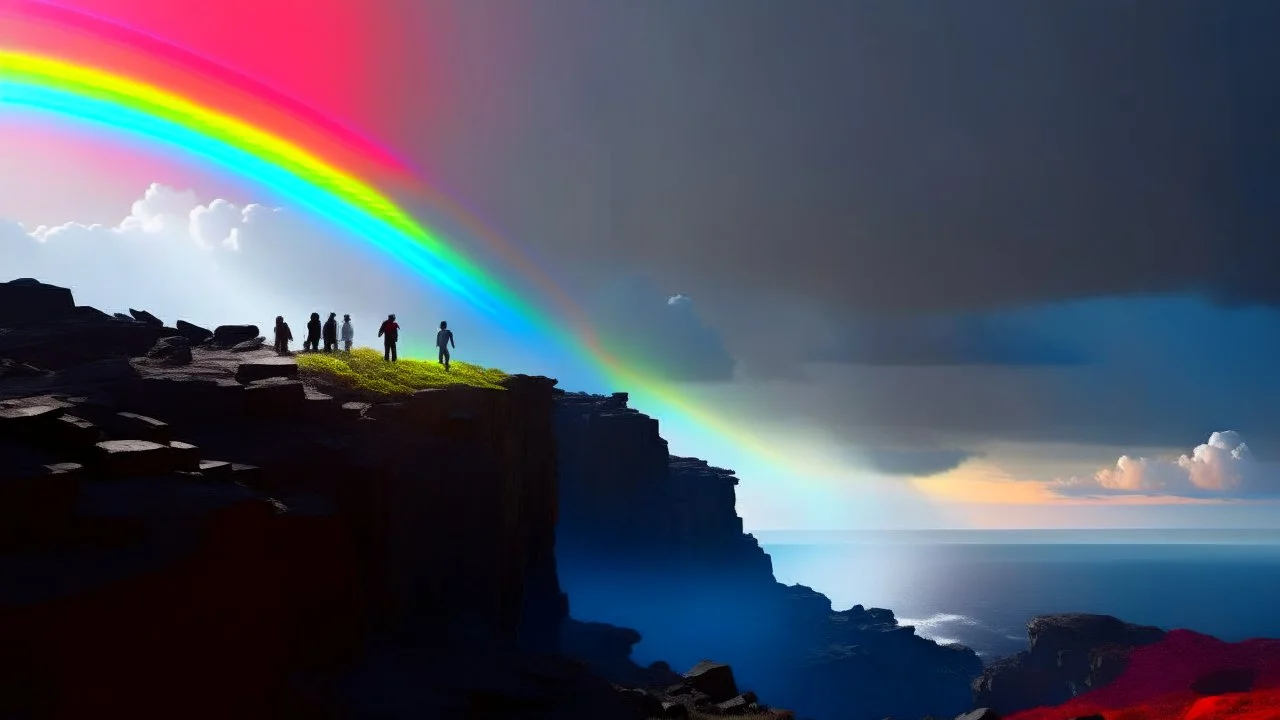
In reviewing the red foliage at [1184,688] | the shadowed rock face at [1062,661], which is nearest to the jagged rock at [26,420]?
the red foliage at [1184,688]

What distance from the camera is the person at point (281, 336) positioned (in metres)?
39.8

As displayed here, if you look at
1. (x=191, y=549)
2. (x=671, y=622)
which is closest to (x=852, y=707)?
(x=671, y=622)

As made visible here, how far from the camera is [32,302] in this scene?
4188 centimetres

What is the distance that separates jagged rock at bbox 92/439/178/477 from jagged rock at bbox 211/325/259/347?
2178cm

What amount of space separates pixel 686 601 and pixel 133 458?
381 ft

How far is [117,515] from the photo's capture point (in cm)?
1814

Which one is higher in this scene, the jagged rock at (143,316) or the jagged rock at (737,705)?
the jagged rock at (143,316)

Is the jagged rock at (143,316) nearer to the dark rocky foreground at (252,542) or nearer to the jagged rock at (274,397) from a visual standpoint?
the dark rocky foreground at (252,542)

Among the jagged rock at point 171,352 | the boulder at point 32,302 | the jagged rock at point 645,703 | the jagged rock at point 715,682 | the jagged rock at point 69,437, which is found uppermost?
the boulder at point 32,302

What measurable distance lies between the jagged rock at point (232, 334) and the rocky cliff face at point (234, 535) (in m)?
0.12

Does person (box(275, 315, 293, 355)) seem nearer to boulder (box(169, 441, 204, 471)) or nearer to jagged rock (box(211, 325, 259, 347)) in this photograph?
jagged rock (box(211, 325, 259, 347))

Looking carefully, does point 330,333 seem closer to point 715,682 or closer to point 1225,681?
point 715,682

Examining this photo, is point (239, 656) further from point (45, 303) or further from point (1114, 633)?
point (1114, 633)

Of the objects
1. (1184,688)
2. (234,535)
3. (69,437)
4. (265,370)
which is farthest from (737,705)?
(1184,688)
